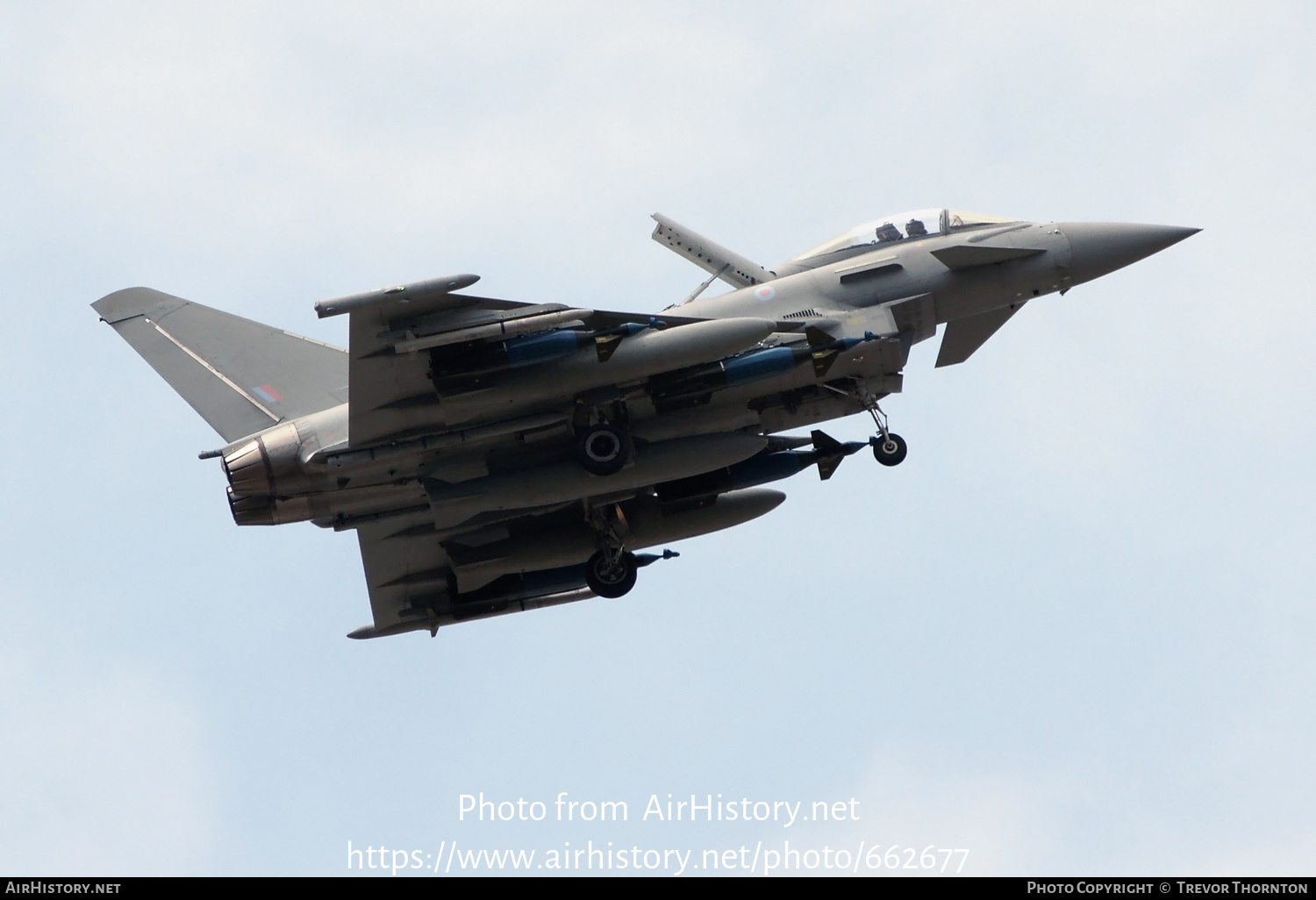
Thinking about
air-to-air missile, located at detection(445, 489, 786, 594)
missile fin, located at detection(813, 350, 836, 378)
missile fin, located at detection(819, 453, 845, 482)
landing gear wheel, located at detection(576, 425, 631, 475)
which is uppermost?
missile fin, located at detection(813, 350, 836, 378)

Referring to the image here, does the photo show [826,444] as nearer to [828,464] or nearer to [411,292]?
[828,464]

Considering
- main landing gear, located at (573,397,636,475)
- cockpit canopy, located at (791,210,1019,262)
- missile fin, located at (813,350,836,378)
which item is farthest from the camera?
cockpit canopy, located at (791,210,1019,262)

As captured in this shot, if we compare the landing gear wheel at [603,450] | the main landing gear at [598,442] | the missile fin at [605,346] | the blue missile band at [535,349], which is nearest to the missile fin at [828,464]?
the main landing gear at [598,442]

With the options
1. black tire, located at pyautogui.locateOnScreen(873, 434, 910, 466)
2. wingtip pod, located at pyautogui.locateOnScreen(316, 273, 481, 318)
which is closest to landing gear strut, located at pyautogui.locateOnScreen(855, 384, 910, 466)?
black tire, located at pyautogui.locateOnScreen(873, 434, 910, 466)

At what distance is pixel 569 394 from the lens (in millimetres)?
20125

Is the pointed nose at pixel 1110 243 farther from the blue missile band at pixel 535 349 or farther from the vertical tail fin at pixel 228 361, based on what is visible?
the vertical tail fin at pixel 228 361

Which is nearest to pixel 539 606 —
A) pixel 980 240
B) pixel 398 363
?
pixel 398 363

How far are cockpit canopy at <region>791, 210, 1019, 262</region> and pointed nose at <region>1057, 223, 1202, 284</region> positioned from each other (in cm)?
96

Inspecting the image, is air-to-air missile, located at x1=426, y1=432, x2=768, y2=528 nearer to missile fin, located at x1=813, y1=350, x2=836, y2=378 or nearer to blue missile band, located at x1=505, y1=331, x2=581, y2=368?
missile fin, located at x1=813, y1=350, x2=836, y2=378

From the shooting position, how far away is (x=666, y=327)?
66.5ft

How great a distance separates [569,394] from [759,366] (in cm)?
250

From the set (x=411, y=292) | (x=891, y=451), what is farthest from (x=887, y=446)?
(x=411, y=292)

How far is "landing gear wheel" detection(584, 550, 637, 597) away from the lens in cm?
2350
